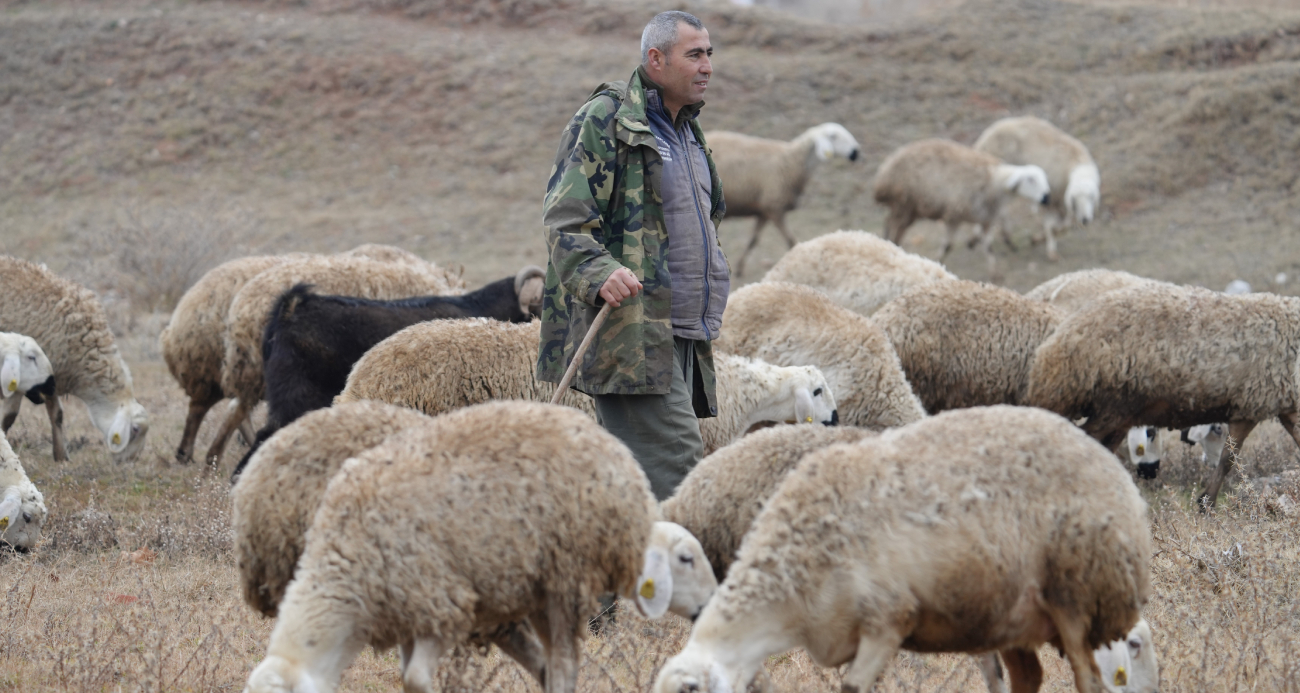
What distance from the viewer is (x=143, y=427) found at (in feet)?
27.8

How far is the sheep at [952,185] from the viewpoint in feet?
49.9

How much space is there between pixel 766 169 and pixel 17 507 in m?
12.0

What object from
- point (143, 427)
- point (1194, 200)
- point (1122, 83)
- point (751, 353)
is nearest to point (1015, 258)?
point (1194, 200)

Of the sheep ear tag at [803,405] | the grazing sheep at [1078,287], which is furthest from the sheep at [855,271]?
the sheep ear tag at [803,405]

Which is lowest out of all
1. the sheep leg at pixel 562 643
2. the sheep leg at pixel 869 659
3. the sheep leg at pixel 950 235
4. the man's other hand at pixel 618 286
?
the sheep leg at pixel 950 235

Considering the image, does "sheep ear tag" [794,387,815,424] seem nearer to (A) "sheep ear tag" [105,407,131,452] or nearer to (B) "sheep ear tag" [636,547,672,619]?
(B) "sheep ear tag" [636,547,672,619]

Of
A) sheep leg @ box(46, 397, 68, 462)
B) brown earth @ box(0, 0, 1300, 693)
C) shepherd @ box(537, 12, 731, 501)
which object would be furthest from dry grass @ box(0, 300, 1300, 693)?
sheep leg @ box(46, 397, 68, 462)

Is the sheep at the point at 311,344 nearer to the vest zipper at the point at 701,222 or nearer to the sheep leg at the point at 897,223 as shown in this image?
the vest zipper at the point at 701,222

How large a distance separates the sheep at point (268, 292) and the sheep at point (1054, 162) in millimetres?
10599

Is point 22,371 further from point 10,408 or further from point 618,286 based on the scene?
point 618,286

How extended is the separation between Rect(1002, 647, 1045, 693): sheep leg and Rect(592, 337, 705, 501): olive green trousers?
4.65ft

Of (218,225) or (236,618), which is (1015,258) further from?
(236,618)

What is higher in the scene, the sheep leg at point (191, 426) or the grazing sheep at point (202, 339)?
the grazing sheep at point (202, 339)

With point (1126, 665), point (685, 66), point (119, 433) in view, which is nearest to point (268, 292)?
point (119, 433)
